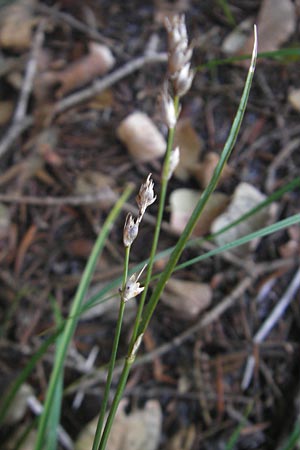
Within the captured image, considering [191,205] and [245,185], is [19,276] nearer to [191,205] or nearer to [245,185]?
[191,205]

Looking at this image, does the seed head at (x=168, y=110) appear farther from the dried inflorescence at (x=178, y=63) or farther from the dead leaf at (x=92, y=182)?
the dead leaf at (x=92, y=182)

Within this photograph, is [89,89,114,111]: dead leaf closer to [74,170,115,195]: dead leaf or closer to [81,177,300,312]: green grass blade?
[74,170,115,195]: dead leaf

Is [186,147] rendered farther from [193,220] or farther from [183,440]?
Result: [193,220]

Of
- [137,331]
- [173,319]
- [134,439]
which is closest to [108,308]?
[173,319]

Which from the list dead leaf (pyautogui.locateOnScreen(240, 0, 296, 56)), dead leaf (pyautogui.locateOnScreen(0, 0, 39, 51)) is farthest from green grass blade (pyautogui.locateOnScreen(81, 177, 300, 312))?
dead leaf (pyautogui.locateOnScreen(0, 0, 39, 51))

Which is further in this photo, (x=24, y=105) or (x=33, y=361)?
(x=24, y=105)

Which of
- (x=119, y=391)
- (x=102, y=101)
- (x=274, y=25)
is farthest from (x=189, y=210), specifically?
(x=119, y=391)

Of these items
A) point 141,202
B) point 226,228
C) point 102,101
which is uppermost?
point 141,202
